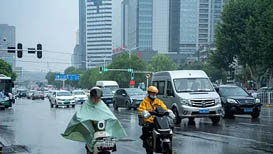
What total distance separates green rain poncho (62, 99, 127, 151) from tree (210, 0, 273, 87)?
112 ft

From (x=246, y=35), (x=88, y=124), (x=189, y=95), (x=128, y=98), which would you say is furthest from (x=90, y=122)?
(x=246, y=35)

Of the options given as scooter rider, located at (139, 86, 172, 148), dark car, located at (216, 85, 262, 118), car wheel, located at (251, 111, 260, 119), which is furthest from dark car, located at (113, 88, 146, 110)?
scooter rider, located at (139, 86, 172, 148)

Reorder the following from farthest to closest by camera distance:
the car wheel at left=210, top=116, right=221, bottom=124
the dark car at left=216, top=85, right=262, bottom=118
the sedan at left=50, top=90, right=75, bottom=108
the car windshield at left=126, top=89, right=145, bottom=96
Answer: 1. the sedan at left=50, top=90, right=75, bottom=108
2. the car windshield at left=126, top=89, right=145, bottom=96
3. the dark car at left=216, top=85, right=262, bottom=118
4. the car wheel at left=210, top=116, right=221, bottom=124

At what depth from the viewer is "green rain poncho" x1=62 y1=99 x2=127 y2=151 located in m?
6.36

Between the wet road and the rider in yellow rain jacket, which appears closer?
the rider in yellow rain jacket

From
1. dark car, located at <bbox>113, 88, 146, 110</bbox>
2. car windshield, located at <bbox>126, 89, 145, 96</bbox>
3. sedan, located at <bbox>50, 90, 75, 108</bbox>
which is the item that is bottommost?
sedan, located at <bbox>50, 90, 75, 108</bbox>

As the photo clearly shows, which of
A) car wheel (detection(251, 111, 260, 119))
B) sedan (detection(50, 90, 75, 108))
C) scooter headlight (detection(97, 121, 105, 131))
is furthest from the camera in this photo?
sedan (detection(50, 90, 75, 108))

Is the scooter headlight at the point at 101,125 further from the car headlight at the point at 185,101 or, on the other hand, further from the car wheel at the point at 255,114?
the car wheel at the point at 255,114

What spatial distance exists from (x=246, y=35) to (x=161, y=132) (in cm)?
3922

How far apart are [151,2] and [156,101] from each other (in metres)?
171

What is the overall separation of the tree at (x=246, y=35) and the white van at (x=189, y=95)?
22865 mm

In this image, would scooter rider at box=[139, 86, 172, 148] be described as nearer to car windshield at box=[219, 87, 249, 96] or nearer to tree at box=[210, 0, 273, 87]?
car windshield at box=[219, 87, 249, 96]

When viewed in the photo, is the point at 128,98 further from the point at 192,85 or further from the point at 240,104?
the point at 192,85

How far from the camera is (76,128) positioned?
21.1ft
